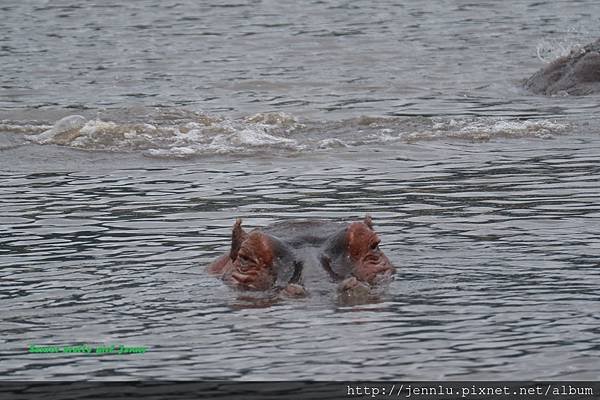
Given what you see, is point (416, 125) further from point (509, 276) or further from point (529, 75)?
point (509, 276)

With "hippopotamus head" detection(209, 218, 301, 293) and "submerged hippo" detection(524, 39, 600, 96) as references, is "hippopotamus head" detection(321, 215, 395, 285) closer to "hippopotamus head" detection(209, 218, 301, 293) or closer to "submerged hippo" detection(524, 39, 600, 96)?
"hippopotamus head" detection(209, 218, 301, 293)

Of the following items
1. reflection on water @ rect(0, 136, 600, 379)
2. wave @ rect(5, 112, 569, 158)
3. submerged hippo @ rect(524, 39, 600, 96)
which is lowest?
submerged hippo @ rect(524, 39, 600, 96)

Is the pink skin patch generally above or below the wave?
above

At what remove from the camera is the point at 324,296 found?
848 centimetres

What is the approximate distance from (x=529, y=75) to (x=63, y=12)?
1355 centimetres

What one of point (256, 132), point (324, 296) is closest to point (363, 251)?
point (324, 296)

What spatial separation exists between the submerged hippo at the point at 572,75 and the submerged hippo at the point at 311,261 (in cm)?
1110

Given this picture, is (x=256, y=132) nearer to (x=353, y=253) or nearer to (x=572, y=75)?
(x=572, y=75)

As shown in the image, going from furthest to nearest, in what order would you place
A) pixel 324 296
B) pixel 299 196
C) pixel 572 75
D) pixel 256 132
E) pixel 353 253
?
pixel 572 75, pixel 256 132, pixel 299 196, pixel 353 253, pixel 324 296

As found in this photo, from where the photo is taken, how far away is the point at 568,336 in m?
7.74

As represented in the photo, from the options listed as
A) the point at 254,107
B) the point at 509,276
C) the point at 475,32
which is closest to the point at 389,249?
the point at 509,276

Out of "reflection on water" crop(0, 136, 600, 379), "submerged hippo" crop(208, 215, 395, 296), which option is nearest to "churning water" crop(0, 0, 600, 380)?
"reflection on water" crop(0, 136, 600, 379)

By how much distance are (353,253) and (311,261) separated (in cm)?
28

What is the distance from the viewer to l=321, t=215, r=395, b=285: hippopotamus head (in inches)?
346
